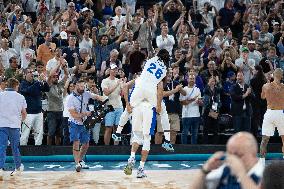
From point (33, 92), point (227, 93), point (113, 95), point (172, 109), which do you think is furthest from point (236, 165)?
point (227, 93)

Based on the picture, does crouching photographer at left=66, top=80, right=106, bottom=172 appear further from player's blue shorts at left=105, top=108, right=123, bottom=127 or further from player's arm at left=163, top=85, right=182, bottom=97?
player's arm at left=163, top=85, right=182, bottom=97

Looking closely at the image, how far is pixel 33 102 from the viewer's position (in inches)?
719

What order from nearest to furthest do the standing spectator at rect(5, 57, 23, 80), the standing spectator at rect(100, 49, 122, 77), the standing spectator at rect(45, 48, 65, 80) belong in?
the standing spectator at rect(5, 57, 23, 80), the standing spectator at rect(45, 48, 65, 80), the standing spectator at rect(100, 49, 122, 77)

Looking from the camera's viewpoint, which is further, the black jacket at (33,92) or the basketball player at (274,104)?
the black jacket at (33,92)

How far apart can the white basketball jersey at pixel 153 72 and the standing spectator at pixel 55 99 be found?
4174 mm

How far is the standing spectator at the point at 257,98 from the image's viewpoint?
2009cm

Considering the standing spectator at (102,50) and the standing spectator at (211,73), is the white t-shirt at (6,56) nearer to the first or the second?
the standing spectator at (102,50)

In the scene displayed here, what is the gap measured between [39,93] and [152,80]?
13.7ft

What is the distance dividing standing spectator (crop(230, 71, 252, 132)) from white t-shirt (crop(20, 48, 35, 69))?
18.1 feet

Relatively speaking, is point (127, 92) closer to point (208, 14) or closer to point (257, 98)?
point (257, 98)

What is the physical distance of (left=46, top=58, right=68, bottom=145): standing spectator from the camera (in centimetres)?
1875

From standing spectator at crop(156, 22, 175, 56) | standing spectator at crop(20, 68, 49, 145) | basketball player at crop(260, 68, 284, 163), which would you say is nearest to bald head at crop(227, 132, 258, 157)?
basketball player at crop(260, 68, 284, 163)

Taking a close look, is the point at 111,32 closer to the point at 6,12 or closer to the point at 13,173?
the point at 6,12

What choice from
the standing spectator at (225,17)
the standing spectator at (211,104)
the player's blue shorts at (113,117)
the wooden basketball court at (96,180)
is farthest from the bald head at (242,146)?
the standing spectator at (225,17)
